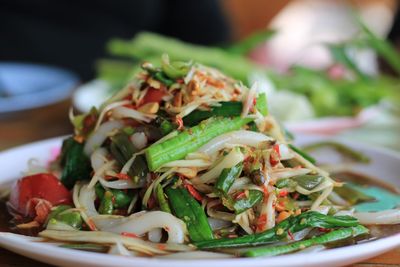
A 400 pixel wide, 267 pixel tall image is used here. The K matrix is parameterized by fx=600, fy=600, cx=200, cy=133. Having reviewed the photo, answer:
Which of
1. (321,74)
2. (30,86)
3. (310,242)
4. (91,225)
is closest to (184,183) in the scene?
(91,225)

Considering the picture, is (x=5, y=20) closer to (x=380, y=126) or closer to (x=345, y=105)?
(x=345, y=105)

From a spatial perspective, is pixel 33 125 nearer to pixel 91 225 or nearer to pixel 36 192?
Answer: pixel 36 192

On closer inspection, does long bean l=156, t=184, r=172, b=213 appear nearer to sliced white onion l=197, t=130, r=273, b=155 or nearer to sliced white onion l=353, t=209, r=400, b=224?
sliced white onion l=197, t=130, r=273, b=155

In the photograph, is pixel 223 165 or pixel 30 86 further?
pixel 30 86

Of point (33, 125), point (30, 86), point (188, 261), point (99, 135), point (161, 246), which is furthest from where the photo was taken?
point (30, 86)

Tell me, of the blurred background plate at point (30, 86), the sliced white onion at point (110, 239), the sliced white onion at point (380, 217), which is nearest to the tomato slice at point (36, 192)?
the sliced white onion at point (110, 239)

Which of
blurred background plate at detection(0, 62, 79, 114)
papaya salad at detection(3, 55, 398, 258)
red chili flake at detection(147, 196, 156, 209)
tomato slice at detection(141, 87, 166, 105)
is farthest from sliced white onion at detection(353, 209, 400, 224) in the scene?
blurred background plate at detection(0, 62, 79, 114)
